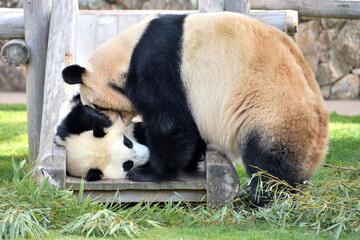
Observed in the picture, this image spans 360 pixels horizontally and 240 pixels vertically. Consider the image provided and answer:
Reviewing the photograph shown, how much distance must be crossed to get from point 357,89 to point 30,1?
24.2 ft

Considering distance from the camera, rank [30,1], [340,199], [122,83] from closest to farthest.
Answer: [340,199], [122,83], [30,1]

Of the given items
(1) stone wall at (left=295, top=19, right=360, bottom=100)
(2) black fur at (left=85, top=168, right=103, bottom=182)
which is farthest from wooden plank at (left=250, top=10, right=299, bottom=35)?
(1) stone wall at (left=295, top=19, right=360, bottom=100)

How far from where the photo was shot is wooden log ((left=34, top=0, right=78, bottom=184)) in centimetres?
475

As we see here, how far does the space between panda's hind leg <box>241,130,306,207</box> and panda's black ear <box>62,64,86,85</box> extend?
1291mm

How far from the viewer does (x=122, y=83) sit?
393 cm

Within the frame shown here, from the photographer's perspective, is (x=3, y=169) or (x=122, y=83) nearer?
(x=122, y=83)

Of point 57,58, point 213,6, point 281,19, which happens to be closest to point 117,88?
point 57,58

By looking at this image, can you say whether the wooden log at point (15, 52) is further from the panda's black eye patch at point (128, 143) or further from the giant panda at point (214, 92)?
the panda's black eye patch at point (128, 143)

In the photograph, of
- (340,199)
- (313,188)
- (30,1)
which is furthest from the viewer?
(30,1)

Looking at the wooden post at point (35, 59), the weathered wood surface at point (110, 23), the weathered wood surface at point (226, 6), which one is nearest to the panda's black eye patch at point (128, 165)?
the wooden post at point (35, 59)

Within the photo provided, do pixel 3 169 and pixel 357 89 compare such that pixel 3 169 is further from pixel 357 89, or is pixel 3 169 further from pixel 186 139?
pixel 357 89

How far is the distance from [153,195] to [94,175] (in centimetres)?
46

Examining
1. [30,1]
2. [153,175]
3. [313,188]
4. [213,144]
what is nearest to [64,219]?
[153,175]

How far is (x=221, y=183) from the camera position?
3818 mm
